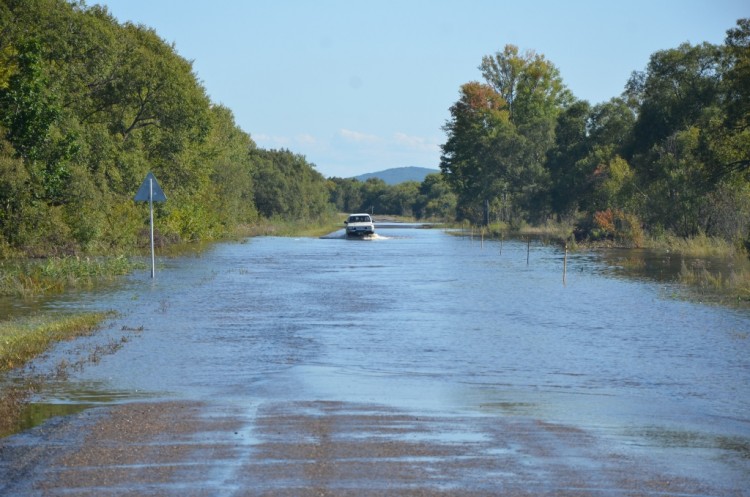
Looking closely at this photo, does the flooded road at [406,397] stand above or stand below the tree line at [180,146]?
below

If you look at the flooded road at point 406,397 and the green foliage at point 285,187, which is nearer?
the flooded road at point 406,397

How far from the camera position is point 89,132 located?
4366cm

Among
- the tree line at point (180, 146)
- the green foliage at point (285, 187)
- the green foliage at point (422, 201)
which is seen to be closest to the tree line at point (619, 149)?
the tree line at point (180, 146)

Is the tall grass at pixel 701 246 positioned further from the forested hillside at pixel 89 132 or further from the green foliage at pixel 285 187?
the green foliage at pixel 285 187

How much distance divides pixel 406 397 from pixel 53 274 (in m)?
19.6

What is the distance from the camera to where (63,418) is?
1007cm

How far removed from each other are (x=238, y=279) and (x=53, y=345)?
52.4 feet

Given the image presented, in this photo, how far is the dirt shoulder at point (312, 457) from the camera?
24.1ft

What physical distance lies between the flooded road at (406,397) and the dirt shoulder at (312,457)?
3 centimetres

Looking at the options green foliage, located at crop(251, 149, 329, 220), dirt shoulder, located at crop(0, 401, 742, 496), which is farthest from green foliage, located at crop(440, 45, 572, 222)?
dirt shoulder, located at crop(0, 401, 742, 496)

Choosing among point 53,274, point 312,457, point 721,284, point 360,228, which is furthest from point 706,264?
point 360,228

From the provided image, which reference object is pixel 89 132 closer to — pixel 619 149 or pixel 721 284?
pixel 721 284

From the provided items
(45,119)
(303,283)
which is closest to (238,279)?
(303,283)

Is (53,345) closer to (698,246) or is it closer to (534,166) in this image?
(698,246)
